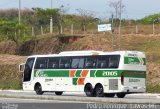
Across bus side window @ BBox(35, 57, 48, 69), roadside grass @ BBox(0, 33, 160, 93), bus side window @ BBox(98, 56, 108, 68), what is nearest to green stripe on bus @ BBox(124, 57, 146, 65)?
bus side window @ BBox(98, 56, 108, 68)

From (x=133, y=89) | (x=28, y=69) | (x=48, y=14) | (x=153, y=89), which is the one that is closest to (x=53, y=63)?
A: (x=28, y=69)

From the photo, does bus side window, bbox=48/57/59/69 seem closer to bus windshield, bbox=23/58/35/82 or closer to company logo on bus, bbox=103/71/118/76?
bus windshield, bbox=23/58/35/82

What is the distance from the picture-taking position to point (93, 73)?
38.7 meters

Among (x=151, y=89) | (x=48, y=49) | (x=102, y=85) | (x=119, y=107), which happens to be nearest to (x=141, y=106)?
(x=119, y=107)

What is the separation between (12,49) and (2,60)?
9.95 m

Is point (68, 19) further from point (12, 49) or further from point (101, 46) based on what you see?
point (101, 46)

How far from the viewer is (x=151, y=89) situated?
45219 millimetres

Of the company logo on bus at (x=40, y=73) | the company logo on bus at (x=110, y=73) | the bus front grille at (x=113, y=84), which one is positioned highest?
the company logo on bus at (x=110, y=73)

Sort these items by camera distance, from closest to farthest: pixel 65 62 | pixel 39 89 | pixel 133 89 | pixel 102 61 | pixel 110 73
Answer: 1. pixel 110 73
2. pixel 133 89
3. pixel 102 61
4. pixel 65 62
5. pixel 39 89

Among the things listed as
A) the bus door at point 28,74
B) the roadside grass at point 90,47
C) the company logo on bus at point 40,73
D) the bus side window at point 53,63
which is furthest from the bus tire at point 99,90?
the roadside grass at point 90,47

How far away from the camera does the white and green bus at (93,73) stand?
37.5 metres

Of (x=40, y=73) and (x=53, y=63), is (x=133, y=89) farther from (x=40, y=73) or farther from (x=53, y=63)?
(x=40, y=73)

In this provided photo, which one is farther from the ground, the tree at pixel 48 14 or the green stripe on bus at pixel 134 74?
the tree at pixel 48 14

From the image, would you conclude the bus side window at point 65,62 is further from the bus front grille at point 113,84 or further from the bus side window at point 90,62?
the bus front grille at point 113,84
